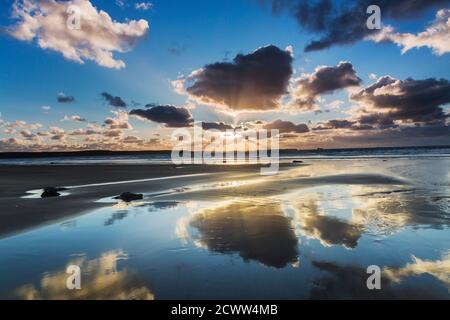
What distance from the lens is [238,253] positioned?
656 centimetres

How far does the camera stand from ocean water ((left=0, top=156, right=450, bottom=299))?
4910mm

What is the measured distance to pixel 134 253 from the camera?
6684 millimetres

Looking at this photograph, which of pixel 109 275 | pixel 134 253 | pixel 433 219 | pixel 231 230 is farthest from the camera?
pixel 433 219

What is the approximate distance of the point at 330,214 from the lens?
10289 mm

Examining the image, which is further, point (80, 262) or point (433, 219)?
point (433, 219)

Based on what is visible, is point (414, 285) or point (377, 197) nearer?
point (414, 285)

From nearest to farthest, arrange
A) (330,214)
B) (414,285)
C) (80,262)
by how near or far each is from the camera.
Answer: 1. (414,285)
2. (80,262)
3. (330,214)

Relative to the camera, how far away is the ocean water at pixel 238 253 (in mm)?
4910
